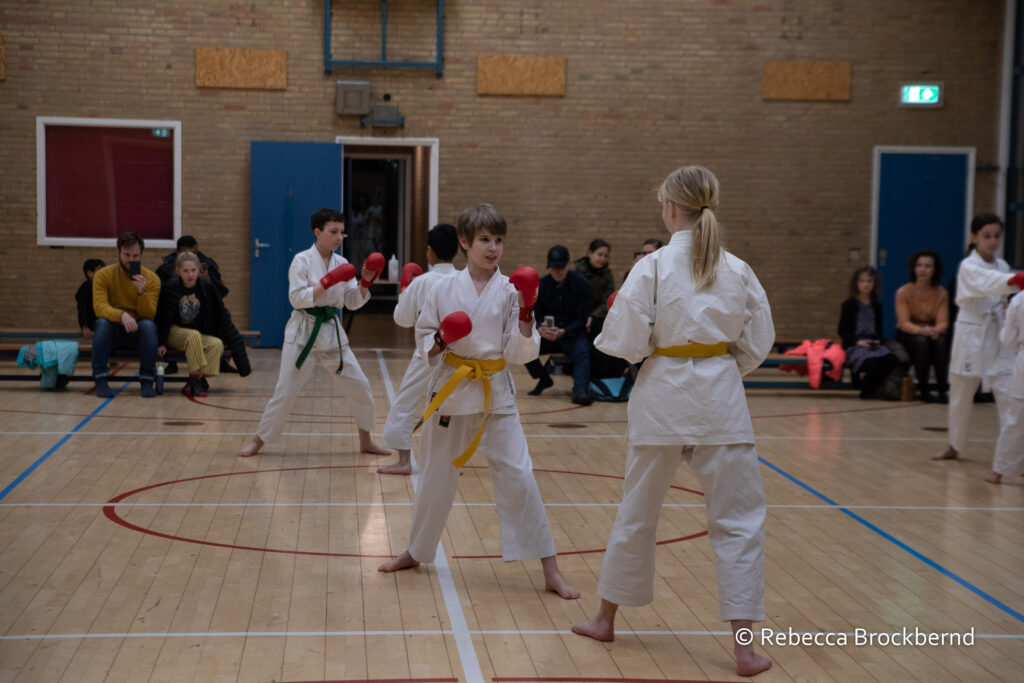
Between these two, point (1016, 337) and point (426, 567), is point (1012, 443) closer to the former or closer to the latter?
point (1016, 337)

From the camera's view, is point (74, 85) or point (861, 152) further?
point (861, 152)

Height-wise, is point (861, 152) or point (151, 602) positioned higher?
point (861, 152)

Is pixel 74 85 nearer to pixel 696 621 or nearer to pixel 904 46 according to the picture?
pixel 904 46

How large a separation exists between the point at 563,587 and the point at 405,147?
33.5 feet

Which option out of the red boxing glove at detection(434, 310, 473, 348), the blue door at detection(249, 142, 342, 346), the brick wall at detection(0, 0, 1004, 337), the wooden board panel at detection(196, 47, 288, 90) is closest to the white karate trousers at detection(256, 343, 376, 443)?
the red boxing glove at detection(434, 310, 473, 348)

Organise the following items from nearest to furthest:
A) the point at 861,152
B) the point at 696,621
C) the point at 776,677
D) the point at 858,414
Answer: the point at 776,677 < the point at 696,621 < the point at 858,414 < the point at 861,152

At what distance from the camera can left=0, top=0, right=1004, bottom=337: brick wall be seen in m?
12.2

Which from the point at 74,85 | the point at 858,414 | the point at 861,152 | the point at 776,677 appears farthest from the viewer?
the point at 861,152

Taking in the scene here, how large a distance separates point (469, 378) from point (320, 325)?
2.50 metres

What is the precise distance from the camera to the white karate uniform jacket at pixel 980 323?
20.9 ft

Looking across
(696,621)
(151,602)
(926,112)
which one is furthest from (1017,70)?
(151,602)

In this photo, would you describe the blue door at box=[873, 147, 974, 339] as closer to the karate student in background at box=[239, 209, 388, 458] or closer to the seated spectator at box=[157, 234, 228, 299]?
the seated spectator at box=[157, 234, 228, 299]

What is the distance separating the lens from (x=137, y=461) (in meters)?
6.33

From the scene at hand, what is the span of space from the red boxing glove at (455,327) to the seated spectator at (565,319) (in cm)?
535
